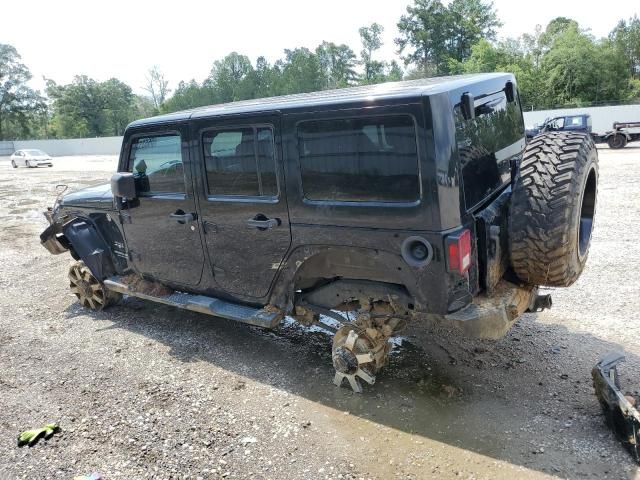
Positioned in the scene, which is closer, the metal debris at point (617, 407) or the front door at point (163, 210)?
the metal debris at point (617, 407)

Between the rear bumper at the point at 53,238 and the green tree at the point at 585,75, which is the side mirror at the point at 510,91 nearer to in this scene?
the rear bumper at the point at 53,238

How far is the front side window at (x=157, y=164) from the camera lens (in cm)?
417

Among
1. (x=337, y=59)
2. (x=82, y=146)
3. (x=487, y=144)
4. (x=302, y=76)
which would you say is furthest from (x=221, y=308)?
(x=337, y=59)

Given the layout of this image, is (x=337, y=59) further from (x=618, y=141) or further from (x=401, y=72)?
(x=618, y=141)

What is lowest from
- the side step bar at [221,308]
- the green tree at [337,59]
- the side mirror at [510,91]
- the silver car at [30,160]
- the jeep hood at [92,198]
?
the side step bar at [221,308]

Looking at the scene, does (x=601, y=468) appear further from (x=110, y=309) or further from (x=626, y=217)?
(x=626, y=217)

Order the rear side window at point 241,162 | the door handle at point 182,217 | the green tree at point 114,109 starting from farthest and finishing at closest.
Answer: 1. the green tree at point 114,109
2. the door handle at point 182,217
3. the rear side window at point 241,162

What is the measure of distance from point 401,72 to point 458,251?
2510 inches

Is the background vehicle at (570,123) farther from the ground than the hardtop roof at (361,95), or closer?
closer

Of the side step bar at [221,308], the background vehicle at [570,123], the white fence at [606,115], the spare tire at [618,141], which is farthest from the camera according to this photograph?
the white fence at [606,115]

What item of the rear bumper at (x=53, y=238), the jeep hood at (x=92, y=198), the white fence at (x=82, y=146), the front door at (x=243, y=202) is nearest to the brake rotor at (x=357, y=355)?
the front door at (x=243, y=202)

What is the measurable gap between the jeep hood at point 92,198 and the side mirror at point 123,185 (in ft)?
2.11

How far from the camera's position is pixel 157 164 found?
14.4ft

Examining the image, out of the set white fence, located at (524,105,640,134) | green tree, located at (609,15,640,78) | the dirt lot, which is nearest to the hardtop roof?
the dirt lot
